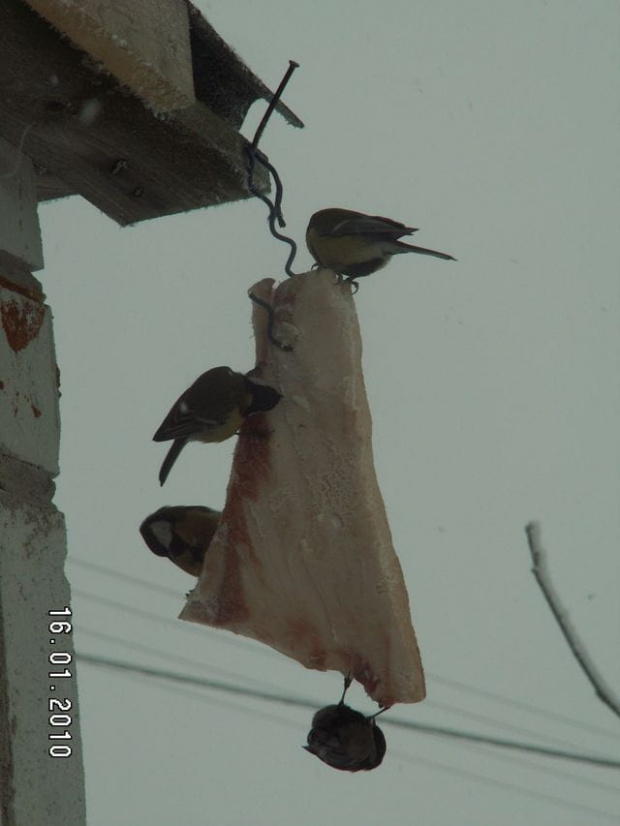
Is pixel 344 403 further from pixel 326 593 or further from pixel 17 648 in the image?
pixel 17 648

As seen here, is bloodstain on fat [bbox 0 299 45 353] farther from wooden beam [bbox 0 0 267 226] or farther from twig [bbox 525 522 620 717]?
twig [bbox 525 522 620 717]

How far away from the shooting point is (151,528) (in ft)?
7.86

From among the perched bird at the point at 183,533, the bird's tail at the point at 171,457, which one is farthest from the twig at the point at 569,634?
the bird's tail at the point at 171,457

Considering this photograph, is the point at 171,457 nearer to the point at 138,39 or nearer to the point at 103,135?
the point at 103,135

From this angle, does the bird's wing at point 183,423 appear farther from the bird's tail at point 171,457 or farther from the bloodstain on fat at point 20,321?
the bloodstain on fat at point 20,321

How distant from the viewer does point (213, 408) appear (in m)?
2.19

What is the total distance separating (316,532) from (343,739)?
1.04 feet

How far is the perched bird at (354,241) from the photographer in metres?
3.18

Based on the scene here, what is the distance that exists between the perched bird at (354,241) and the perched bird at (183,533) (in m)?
0.99

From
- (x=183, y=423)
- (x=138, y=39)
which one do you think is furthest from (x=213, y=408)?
(x=138, y=39)

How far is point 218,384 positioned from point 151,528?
388 millimetres

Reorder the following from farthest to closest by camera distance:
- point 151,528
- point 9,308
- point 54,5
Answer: point 151,528, point 9,308, point 54,5

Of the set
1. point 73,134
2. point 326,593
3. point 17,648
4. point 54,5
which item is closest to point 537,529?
point 326,593

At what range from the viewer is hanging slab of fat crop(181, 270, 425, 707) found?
1851mm
